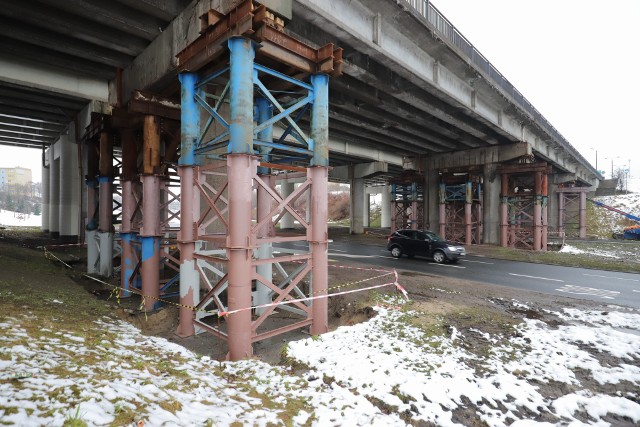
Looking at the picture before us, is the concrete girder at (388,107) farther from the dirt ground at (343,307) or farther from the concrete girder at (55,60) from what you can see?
the concrete girder at (55,60)

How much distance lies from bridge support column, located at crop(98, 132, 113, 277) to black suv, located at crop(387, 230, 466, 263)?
47.7ft

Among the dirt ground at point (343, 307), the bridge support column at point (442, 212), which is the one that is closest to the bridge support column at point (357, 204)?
the bridge support column at point (442, 212)

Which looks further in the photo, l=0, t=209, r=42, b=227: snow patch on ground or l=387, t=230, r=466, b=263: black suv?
l=0, t=209, r=42, b=227: snow patch on ground

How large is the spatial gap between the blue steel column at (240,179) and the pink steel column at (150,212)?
4.47 m

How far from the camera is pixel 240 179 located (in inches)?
230

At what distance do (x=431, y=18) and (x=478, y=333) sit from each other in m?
11.7

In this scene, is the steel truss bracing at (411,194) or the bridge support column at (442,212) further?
the steel truss bracing at (411,194)

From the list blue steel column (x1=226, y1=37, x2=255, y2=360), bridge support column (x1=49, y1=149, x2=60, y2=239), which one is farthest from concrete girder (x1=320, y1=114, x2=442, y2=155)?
bridge support column (x1=49, y1=149, x2=60, y2=239)

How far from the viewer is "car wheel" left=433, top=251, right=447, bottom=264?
17.5 m

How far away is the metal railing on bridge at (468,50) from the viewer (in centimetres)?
1215

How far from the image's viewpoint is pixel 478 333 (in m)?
6.77

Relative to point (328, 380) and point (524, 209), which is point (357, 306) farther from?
point (524, 209)

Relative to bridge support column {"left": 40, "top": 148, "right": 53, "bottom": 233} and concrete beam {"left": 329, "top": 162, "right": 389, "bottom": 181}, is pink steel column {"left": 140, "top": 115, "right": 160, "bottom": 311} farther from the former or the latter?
bridge support column {"left": 40, "top": 148, "right": 53, "bottom": 233}

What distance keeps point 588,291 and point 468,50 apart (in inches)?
450
